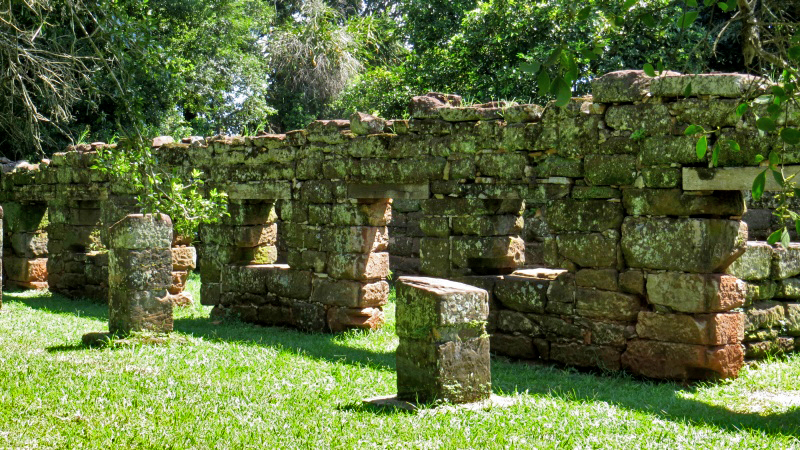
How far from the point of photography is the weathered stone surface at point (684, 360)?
8164 mm

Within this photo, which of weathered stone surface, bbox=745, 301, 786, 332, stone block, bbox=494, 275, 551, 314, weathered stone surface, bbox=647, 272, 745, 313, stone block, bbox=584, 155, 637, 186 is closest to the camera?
weathered stone surface, bbox=647, 272, 745, 313

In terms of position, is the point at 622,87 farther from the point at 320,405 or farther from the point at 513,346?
the point at 320,405

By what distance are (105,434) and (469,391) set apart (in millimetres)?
2791

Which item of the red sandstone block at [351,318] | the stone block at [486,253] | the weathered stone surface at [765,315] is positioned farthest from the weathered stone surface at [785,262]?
the red sandstone block at [351,318]

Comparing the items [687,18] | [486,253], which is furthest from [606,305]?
[687,18]

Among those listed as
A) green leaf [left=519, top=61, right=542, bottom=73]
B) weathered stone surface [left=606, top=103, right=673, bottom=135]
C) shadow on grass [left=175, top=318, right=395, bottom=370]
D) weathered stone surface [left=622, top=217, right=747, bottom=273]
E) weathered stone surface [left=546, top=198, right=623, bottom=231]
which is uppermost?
weathered stone surface [left=606, top=103, right=673, bottom=135]

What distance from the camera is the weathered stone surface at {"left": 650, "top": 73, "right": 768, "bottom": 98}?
7945 millimetres

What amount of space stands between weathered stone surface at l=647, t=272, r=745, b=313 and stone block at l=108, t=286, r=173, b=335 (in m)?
5.57

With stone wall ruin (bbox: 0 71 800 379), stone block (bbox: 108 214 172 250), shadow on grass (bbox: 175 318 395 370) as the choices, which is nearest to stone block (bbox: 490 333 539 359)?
stone wall ruin (bbox: 0 71 800 379)

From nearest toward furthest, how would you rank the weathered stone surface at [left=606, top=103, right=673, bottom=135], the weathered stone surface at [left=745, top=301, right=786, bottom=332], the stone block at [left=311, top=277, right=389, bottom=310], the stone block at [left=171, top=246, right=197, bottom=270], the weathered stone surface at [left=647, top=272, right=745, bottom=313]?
1. the weathered stone surface at [left=647, top=272, right=745, bottom=313]
2. the weathered stone surface at [left=606, top=103, right=673, bottom=135]
3. the weathered stone surface at [left=745, top=301, right=786, bottom=332]
4. the stone block at [left=311, top=277, right=389, bottom=310]
5. the stone block at [left=171, top=246, right=197, bottom=270]

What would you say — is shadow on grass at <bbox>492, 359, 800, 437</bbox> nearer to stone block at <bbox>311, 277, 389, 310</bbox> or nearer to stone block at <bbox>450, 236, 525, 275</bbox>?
stone block at <bbox>450, 236, 525, 275</bbox>

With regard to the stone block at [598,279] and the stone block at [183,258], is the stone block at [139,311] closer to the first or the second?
the stone block at [183,258]

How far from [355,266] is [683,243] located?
4.50m

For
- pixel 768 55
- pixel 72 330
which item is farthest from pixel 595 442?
pixel 72 330
